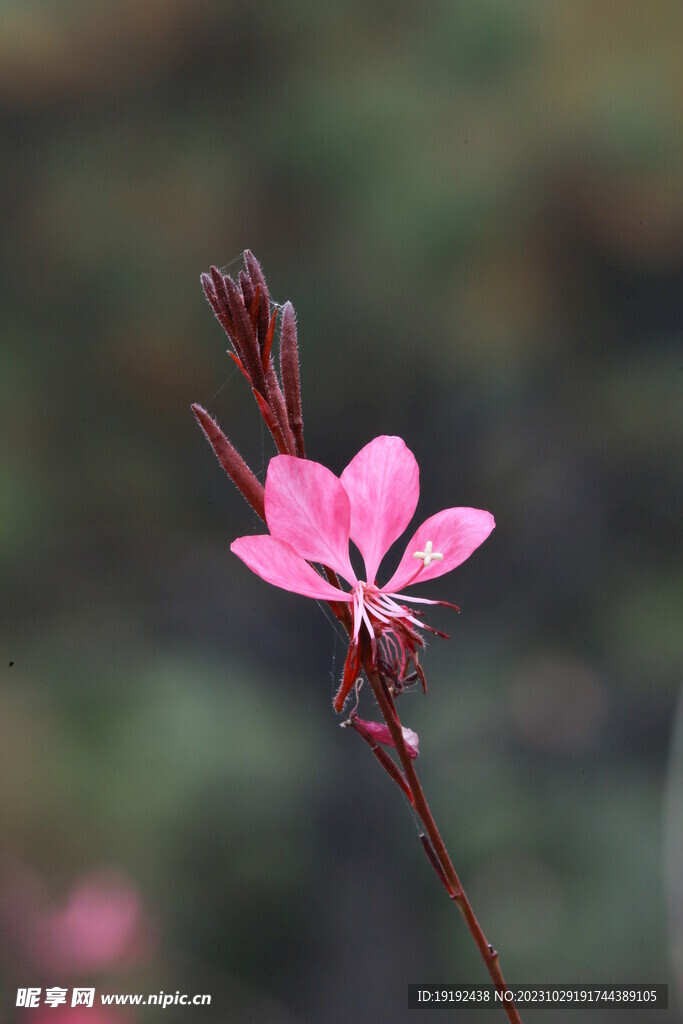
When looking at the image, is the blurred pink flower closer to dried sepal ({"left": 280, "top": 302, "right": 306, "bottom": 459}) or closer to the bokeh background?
the bokeh background

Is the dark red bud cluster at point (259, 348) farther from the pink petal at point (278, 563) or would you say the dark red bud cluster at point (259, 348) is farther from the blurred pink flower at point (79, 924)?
the blurred pink flower at point (79, 924)

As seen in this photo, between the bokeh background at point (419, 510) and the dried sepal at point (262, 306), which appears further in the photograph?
the bokeh background at point (419, 510)

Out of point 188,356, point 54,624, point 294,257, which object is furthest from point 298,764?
point 294,257

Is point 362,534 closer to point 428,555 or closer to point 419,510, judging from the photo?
point 428,555

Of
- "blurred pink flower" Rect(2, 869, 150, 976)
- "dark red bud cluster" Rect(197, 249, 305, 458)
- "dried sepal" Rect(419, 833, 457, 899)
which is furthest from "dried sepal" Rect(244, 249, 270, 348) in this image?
"blurred pink flower" Rect(2, 869, 150, 976)

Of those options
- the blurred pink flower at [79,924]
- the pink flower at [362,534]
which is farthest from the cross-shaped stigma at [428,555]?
the blurred pink flower at [79,924]

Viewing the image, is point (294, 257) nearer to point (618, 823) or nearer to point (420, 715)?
point (420, 715)
